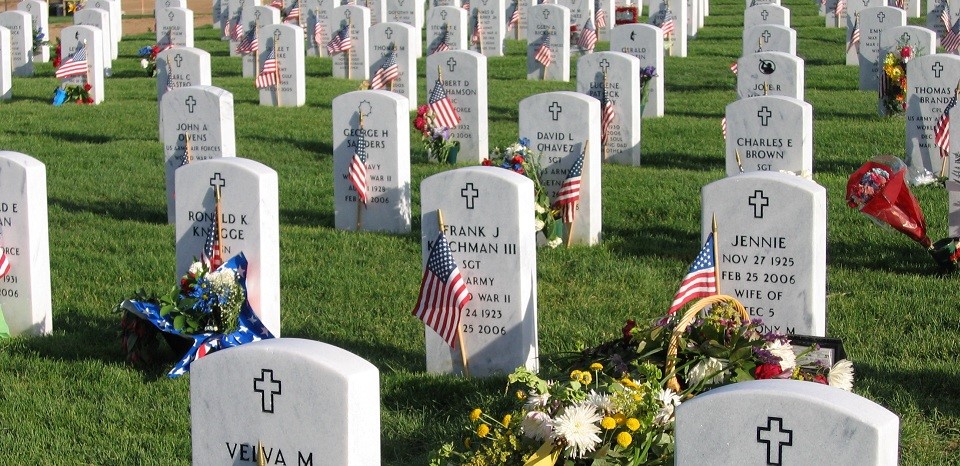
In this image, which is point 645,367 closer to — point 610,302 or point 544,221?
point 610,302

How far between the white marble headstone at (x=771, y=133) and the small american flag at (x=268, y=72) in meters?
9.96

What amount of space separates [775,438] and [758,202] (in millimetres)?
3649

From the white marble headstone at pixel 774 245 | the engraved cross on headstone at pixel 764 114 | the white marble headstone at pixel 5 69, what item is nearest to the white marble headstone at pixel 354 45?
the white marble headstone at pixel 5 69

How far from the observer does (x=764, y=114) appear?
11.4m

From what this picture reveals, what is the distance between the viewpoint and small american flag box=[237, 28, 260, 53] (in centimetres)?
2258

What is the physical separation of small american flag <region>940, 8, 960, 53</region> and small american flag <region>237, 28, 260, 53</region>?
36.1 feet

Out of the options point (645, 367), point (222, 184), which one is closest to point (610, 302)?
point (222, 184)

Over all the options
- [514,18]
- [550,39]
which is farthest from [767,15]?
[514,18]

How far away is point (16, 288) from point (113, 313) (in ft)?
2.25

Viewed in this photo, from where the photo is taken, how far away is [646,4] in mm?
34781

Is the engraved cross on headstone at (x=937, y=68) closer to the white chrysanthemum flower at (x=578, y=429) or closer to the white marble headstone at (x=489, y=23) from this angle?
the white chrysanthemum flower at (x=578, y=429)

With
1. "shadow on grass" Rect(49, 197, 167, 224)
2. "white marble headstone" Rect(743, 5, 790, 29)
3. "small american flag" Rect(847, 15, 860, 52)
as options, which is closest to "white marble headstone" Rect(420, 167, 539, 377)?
"shadow on grass" Rect(49, 197, 167, 224)

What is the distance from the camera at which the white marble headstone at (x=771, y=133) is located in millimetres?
11242

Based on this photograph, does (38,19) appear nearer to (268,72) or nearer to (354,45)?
(354,45)
